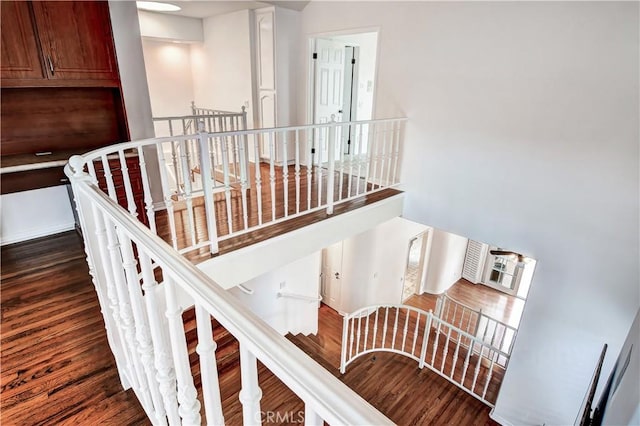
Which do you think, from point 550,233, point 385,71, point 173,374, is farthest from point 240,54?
point 173,374

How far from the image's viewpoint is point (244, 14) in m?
5.05

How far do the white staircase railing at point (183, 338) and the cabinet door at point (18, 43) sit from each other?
6.42 feet

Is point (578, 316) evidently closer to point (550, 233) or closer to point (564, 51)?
point (550, 233)

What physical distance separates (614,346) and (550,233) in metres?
1.08

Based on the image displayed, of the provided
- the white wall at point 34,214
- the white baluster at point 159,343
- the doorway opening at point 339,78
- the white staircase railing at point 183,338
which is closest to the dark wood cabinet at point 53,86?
the white wall at point 34,214

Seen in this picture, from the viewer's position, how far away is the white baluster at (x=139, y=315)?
1.01m

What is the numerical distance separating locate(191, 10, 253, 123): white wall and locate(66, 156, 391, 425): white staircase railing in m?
4.47

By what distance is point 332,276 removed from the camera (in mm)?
7051

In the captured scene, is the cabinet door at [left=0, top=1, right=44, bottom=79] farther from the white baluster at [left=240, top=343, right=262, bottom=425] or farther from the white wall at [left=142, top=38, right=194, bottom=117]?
the white wall at [left=142, top=38, right=194, bottom=117]

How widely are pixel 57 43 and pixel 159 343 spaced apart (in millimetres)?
3026

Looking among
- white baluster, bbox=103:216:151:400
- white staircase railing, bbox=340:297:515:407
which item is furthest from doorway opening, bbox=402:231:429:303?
white baluster, bbox=103:216:151:400

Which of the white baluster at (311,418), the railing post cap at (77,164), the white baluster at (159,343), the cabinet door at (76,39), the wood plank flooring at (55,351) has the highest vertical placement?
the cabinet door at (76,39)

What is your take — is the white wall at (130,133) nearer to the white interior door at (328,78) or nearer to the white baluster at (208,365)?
the white interior door at (328,78)

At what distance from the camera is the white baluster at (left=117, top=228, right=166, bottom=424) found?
1015 mm
